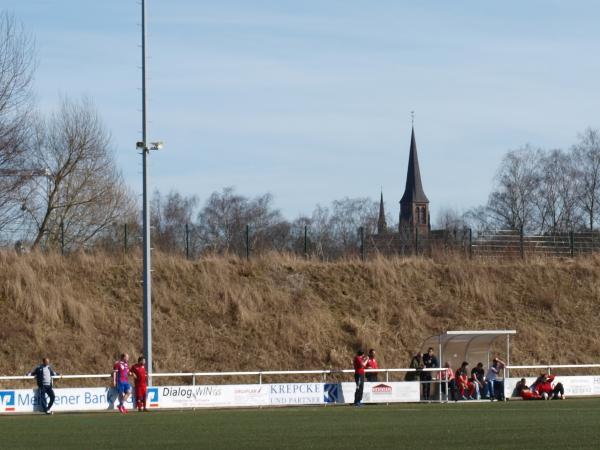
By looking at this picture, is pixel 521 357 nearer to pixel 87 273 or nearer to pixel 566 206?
pixel 87 273

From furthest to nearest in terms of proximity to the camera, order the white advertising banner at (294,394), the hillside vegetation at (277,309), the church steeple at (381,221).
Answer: the church steeple at (381,221)
the hillside vegetation at (277,309)
the white advertising banner at (294,394)

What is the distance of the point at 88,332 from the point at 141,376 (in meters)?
12.0

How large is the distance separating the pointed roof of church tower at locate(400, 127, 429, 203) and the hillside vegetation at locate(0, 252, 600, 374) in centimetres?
9222

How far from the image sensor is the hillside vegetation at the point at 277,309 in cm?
4969

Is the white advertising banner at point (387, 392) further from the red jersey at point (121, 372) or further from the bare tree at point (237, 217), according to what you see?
the bare tree at point (237, 217)

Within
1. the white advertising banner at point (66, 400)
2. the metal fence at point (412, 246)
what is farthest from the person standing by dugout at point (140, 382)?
the metal fence at point (412, 246)

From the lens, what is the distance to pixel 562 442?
800 inches

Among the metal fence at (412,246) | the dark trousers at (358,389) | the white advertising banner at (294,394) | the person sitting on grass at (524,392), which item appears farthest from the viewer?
the metal fence at (412,246)

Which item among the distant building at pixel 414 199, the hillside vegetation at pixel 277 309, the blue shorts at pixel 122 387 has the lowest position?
Result: the blue shorts at pixel 122 387

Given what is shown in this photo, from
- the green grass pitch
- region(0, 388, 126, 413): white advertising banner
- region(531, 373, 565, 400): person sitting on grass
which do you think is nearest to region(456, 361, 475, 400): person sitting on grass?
region(531, 373, 565, 400): person sitting on grass

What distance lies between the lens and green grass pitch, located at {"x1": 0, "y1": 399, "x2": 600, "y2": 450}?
829 inches

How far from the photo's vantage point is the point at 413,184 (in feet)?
519

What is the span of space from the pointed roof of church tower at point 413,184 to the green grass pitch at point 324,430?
120 metres

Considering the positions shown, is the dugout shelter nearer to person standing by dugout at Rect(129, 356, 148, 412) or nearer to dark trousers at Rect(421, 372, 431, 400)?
dark trousers at Rect(421, 372, 431, 400)
